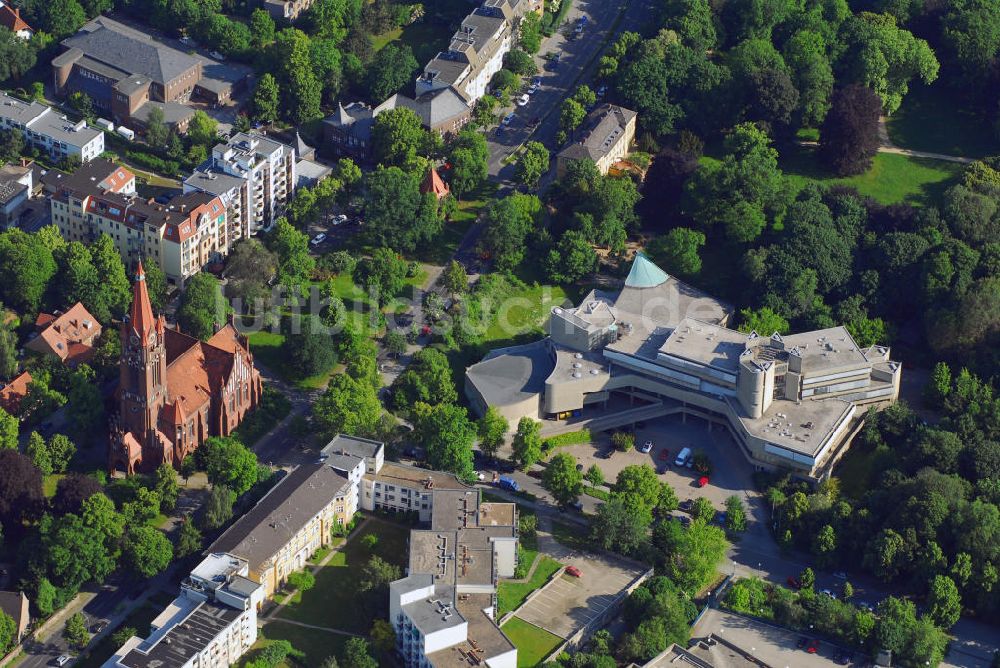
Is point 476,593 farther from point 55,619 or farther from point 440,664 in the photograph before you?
point 55,619

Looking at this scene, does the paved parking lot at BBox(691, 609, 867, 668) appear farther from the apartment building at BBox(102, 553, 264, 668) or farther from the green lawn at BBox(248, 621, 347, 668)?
the apartment building at BBox(102, 553, 264, 668)

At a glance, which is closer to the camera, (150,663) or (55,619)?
(150,663)

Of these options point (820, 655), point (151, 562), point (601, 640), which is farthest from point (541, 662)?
point (151, 562)

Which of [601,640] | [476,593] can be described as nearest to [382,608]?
[476,593]

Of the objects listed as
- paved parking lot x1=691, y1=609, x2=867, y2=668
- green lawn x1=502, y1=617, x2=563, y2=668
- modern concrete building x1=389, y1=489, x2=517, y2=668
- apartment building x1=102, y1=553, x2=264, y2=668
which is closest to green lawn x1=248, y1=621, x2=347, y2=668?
apartment building x1=102, y1=553, x2=264, y2=668

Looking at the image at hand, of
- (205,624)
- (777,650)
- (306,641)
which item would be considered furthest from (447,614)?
(777,650)
